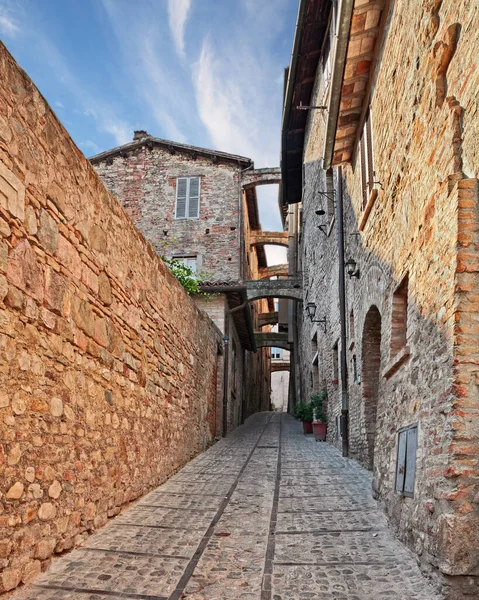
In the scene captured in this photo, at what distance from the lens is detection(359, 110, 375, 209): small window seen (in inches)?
262

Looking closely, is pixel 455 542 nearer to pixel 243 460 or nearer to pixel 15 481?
pixel 15 481

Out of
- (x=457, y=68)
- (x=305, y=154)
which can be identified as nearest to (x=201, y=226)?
(x=305, y=154)

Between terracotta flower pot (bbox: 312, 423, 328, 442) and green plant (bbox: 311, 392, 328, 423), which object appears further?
green plant (bbox: 311, 392, 328, 423)

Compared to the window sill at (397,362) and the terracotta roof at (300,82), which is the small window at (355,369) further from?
the terracotta roof at (300,82)

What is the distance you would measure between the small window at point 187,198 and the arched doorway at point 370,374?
1128 centimetres

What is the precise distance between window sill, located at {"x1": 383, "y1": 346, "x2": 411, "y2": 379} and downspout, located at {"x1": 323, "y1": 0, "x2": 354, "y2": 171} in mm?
3711

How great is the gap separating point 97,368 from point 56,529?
1298 millimetres

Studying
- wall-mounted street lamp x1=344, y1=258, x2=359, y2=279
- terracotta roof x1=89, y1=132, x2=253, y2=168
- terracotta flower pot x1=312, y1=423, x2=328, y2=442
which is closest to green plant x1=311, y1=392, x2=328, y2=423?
terracotta flower pot x1=312, y1=423, x2=328, y2=442

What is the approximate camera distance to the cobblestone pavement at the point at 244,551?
3.13m

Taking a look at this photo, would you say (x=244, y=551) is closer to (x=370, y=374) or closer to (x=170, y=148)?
(x=370, y=374)

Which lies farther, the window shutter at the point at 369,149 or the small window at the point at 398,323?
the window shutter at the point at 369,149

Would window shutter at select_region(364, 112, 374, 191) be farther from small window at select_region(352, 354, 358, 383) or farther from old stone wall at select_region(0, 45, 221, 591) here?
small window at select_region(352, 354, 358, 383)

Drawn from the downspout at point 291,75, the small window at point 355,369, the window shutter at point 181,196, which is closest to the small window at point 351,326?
the small window at point 355,369

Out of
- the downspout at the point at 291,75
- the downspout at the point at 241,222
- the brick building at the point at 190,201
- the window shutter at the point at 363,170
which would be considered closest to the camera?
the window shutter at the point at 363,170
